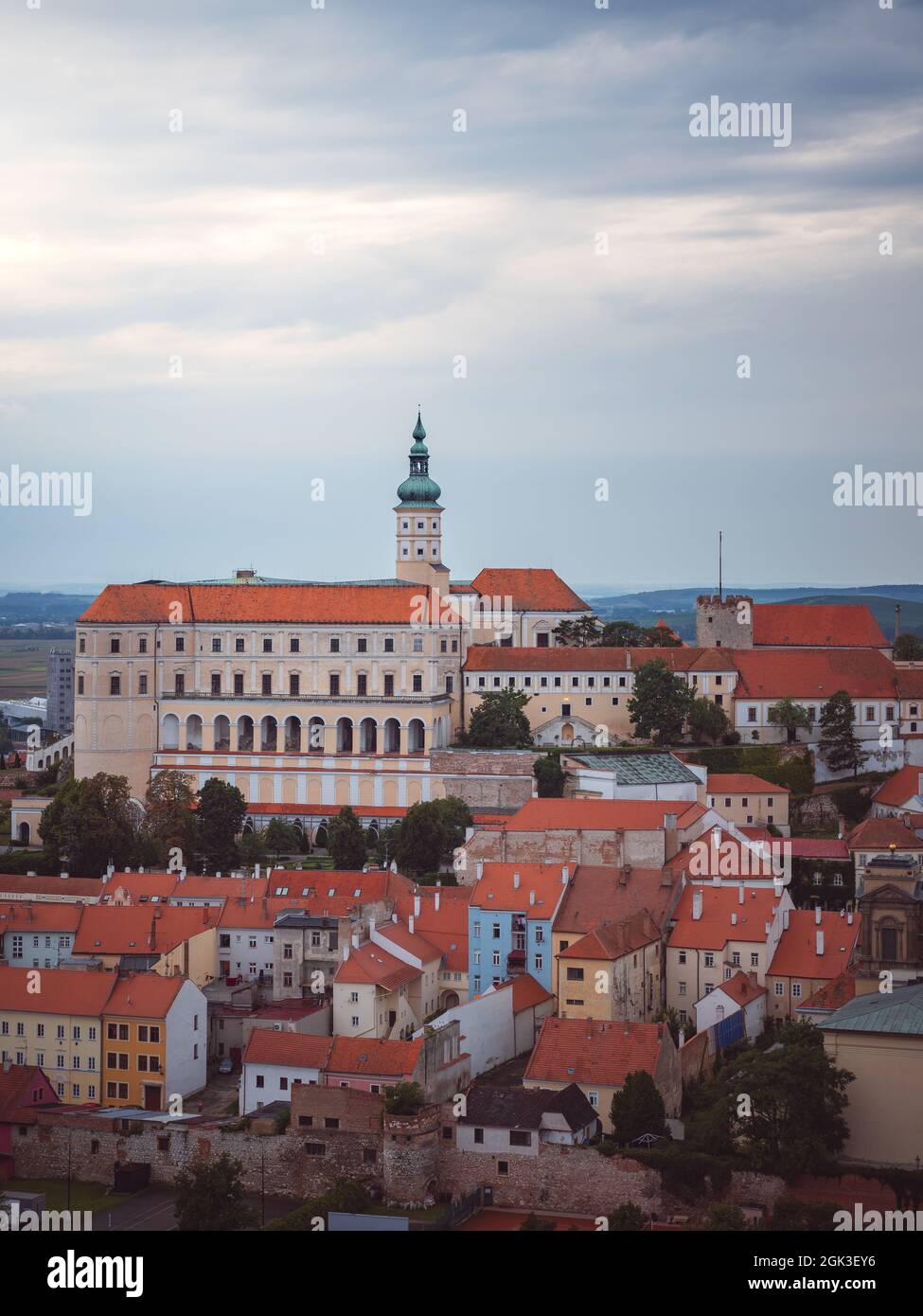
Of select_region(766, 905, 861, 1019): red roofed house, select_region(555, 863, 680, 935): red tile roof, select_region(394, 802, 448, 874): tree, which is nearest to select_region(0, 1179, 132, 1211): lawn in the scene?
select_region(555, 863, 680, 935): red tile roof

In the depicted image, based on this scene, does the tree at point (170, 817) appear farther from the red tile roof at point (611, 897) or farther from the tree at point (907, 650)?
the tree at point (907, 650)

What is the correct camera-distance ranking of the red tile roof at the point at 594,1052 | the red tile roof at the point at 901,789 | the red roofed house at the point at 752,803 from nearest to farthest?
the red tile roof at the point at 594,1052 < the red tile roof at the point at 901,789 < the red roofed house at the point at 752,803

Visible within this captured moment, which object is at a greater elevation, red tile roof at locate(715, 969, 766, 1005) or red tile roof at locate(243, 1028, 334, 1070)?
red tile roof at locate(715, 969, 766, 1005)

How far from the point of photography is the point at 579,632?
311ft

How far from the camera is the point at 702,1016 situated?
52344 millimetres

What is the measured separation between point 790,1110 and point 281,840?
3524 centimetres

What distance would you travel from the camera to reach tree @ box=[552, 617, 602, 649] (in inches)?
3738

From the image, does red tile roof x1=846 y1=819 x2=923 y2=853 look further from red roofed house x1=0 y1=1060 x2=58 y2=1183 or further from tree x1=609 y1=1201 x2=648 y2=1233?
red roofed house x1=0 y1=1060 x2=58 y2=1183

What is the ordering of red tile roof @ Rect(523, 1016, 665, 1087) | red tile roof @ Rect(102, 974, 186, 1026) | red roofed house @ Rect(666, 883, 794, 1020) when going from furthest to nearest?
red roofed house @ Rect(666, 883, 794, 1020), red tile roof @ Rect(102, 974, 186, 1026), red tile roof @ Rect(523, 1016, 665, 1087)

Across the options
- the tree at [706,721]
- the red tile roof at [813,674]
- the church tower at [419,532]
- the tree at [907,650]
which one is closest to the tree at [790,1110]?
the tree at [706,721]

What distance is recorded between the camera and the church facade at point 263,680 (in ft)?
282

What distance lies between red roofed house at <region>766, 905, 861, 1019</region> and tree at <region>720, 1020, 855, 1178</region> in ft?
27.2

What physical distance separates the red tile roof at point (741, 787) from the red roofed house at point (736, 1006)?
20.5 meters

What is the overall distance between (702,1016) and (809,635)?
42178 millimetres
